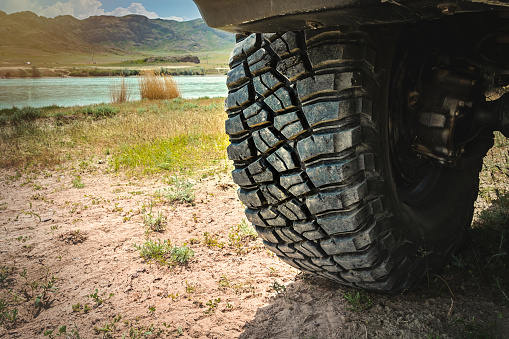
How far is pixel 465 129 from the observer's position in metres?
2.15

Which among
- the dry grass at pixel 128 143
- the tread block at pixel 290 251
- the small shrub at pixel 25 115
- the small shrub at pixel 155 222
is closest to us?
the tread block at pixel 290 251

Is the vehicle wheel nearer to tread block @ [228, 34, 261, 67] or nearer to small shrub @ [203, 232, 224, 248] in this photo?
tread block @ [228, 34, 261, 67]

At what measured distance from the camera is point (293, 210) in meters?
1.60

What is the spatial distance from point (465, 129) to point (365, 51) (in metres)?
1.14

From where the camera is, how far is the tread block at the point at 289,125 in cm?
147

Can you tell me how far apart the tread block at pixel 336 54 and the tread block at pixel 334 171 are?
37 centimetres

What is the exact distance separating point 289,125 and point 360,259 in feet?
2.10

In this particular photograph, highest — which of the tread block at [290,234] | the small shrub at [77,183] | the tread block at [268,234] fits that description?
the tread block at [290,234]

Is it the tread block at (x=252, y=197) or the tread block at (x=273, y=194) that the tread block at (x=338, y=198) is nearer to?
the tread block at (x=273, y=194)

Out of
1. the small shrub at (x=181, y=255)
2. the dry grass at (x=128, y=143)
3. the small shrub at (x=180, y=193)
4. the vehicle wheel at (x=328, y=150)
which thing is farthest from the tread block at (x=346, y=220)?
the dry grass at (x=128, y=143)

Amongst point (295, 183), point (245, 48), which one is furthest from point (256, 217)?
point (245, 48)

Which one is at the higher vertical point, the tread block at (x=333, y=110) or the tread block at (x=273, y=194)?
A: the tread block at (x=333, y=110)

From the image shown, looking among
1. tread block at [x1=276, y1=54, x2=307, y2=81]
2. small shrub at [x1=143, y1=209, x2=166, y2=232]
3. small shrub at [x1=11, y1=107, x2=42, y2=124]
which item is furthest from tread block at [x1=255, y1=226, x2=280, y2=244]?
small shrub at [x1=11, y1=107, x2=42, y2=124]

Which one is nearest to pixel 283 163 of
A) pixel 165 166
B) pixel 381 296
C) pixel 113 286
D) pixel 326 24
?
pixel 326 24
